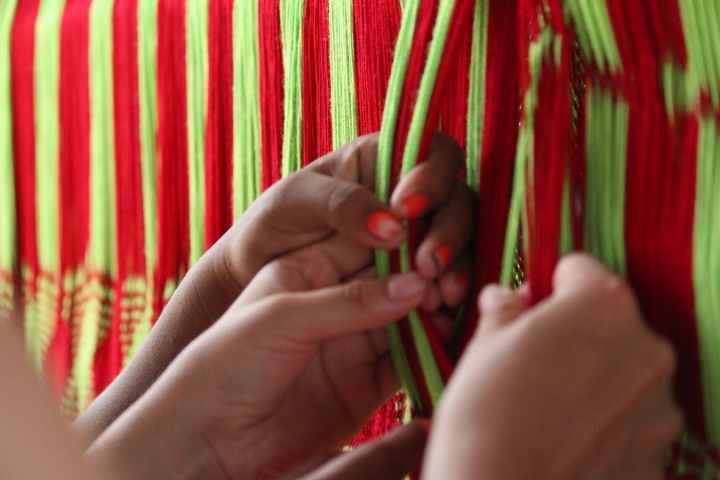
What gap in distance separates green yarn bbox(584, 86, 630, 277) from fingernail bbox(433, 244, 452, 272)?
0.09 metres

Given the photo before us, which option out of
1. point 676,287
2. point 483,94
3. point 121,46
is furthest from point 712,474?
point 121,46

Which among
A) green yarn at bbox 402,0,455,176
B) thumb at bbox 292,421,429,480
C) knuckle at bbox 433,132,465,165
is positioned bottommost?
thumb at bbox 292,421,429,480

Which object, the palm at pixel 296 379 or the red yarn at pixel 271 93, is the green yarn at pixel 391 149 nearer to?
the palm at pixel 296 379

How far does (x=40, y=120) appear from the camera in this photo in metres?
0.94

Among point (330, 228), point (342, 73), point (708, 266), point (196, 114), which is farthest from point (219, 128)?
point (708, 266)

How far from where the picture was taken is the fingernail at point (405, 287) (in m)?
0.44

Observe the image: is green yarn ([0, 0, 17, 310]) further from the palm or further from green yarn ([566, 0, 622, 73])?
green yarn ([566, 0, 622, 73])

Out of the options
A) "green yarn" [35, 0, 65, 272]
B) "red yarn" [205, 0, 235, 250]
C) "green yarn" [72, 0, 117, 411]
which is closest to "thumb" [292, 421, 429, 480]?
"red yarn" [205, 0, 235, 250]

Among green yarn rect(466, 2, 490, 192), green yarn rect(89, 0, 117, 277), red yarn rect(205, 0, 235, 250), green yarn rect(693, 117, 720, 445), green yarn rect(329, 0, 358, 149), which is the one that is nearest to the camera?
green yarn rect(693, 117, 720, 445)

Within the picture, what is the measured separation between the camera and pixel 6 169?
97cm

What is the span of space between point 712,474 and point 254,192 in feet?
1.57

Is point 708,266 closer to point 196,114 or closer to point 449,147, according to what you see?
point 449,147

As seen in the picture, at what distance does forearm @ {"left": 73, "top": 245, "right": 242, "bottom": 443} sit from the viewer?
22.5 inches

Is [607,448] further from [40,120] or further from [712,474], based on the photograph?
[40,120]
